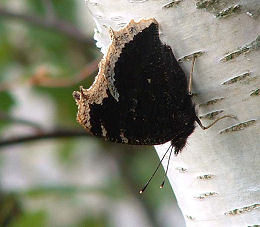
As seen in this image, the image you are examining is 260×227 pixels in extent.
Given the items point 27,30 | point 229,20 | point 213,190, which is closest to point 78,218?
point 27,30

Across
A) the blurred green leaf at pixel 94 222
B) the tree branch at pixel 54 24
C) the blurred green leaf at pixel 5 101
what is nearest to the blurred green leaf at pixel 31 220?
the blurred green leaf at pixel 5 101

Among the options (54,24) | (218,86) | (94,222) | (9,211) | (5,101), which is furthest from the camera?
(94,222)

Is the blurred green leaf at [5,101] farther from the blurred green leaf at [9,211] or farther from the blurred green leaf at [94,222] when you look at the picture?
the blurred green leaf at [94,222]

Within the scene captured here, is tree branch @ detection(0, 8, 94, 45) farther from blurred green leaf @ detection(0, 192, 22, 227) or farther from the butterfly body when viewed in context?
the butterfly body

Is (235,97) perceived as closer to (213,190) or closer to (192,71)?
(192,71)

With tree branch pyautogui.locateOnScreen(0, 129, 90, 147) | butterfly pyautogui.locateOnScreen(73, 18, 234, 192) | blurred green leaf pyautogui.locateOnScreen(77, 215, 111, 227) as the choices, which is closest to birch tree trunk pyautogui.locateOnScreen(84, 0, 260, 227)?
butterfly pyautogui.locateOnScreen(73, 18, 234, 192)

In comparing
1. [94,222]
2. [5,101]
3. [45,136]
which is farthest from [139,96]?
[94,222]

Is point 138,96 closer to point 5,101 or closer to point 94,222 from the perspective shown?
point 5,101
